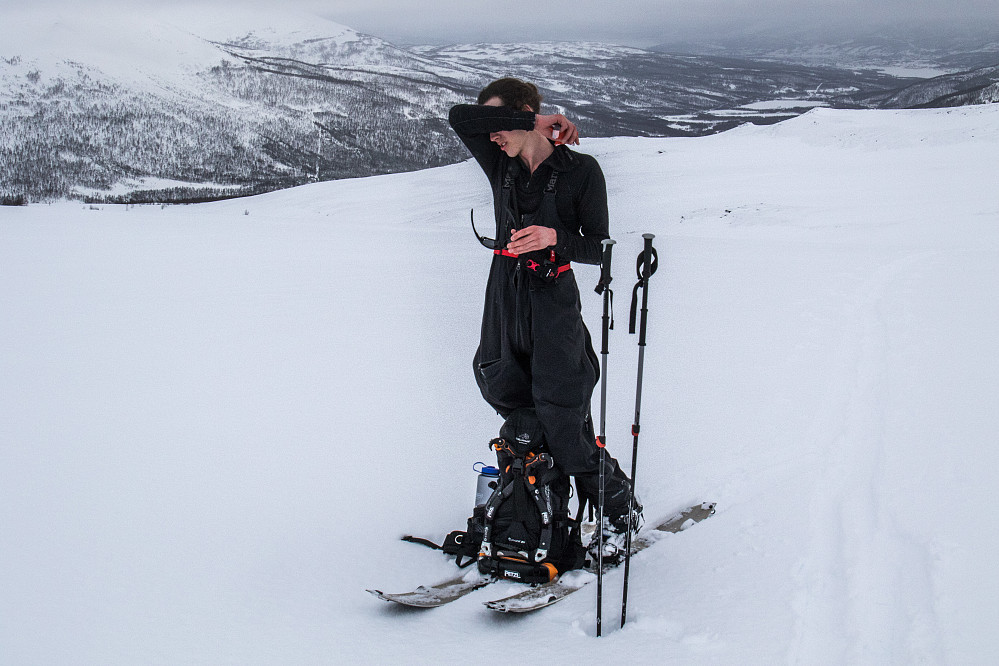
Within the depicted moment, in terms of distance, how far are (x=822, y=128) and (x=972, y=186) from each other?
10.4 meters

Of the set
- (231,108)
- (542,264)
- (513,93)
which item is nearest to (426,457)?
(542,264)

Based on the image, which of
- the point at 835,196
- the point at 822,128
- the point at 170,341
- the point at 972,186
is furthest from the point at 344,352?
the point at 822,128

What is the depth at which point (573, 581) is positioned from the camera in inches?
90.4

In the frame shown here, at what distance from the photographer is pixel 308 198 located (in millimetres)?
17750

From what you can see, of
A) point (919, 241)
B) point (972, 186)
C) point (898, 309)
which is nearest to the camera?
point (898, 309)

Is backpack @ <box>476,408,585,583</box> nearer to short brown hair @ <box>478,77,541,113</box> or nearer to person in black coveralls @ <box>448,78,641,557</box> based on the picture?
person in black coveralls @ <box>448,78,641,557</box>

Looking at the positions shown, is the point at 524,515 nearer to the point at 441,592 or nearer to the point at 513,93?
the point at 441,592

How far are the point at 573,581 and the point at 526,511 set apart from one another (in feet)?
1.05

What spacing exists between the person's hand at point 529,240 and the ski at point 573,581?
126 cm

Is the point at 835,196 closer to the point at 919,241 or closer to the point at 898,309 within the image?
the point at 919,241

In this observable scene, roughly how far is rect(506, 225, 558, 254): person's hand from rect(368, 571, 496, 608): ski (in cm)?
131

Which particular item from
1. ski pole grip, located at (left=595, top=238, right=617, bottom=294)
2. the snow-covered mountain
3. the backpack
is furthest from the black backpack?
the snow-covered mountain

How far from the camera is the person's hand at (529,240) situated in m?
2.02

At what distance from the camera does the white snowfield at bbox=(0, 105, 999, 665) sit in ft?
6.26
